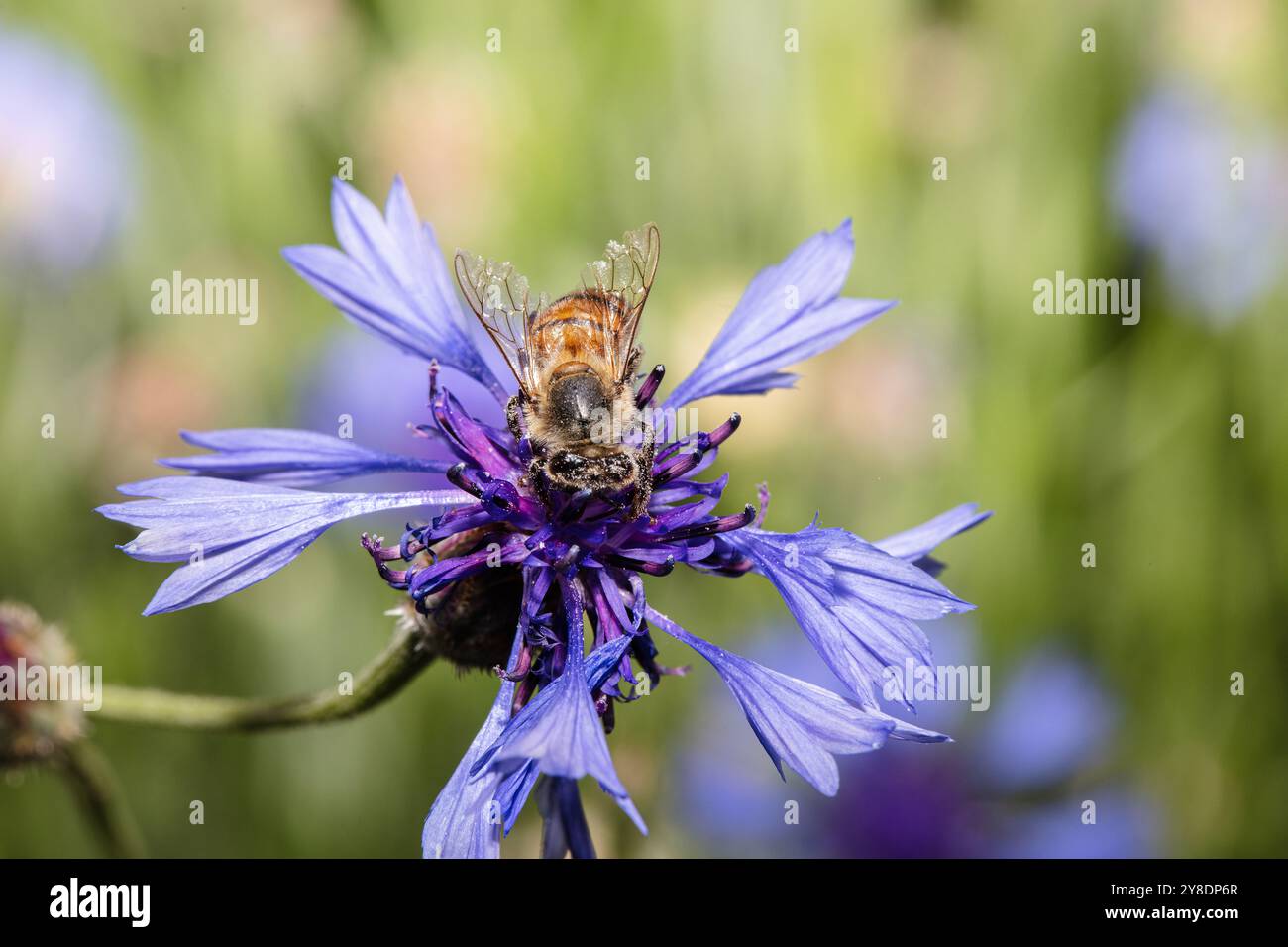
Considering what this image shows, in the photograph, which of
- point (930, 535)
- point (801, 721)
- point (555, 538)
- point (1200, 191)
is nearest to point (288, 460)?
point (555, 538)

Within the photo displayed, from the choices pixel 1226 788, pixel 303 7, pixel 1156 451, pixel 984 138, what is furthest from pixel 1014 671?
pixel 303 7

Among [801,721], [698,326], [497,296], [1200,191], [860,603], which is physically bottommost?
[801,721]

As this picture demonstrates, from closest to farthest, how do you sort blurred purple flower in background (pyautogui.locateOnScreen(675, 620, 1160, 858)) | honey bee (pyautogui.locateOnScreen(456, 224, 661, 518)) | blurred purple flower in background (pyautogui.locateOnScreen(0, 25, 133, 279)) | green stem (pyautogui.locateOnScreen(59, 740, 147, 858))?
honey bee (pyautogui.locateOnScreen(456, 224, 661, 518)), green stem (pyautogui.locateOnScreen(59, 740, 147, 858)), blurred purple flower in background (pyautogui.locateOnScreen(675, 620, 1160, 858)), blurred purple flower in background (pyautogui.locateOnScreen(0, 25, 133, 279))

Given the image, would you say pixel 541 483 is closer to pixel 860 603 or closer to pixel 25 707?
pixel 860 603

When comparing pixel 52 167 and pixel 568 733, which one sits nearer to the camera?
pixel 568 733

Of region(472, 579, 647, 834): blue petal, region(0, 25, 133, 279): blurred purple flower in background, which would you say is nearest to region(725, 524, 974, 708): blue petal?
region(472, 579, 647, 834): blue petal

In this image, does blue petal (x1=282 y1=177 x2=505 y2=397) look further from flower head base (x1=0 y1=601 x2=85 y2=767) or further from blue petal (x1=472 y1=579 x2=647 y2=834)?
flower head base (x1=0 y1=601 x2=85 y2=767)
